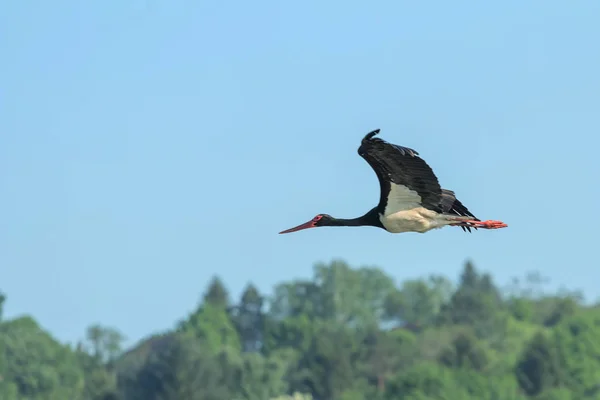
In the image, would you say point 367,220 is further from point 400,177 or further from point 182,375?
point 182,375

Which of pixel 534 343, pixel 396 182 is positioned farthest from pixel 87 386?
pixel 396 182

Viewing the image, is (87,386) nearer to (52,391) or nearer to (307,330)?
(52,391)

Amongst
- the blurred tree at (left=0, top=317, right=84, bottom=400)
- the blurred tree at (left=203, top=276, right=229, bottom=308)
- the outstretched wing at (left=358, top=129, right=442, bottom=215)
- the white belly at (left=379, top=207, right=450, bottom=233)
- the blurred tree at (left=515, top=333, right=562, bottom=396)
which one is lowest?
the white belly at (left=379, top=207, right=450, bottom=233)

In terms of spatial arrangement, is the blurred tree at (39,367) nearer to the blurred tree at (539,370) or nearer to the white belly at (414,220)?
the blurred tree at (539,370)

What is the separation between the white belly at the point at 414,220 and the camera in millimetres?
32750

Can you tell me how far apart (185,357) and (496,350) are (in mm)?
27964

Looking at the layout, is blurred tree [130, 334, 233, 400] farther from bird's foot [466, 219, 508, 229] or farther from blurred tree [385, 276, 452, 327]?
bird's foot [466, 219, 508, 229]

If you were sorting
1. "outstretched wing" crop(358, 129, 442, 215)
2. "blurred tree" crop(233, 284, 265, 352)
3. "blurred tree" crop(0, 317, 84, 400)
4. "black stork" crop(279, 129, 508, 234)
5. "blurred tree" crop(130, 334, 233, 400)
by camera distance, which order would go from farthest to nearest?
1. "blurred tree" crop(233, 284, 265, 352)
2. "blurred tree" crop(0, 317, 84, 400)
3. "blurred tree" crop(130, 334, 233, 400)
4. "black stork" crop(279, 129, 508, 234)
5. "outstretched wing" crop(358, 129, 442, 215)

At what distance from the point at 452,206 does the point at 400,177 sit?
252cm

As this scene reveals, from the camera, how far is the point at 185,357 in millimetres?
118062

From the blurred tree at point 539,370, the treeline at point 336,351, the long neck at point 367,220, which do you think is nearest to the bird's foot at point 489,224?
the long neck at point 367,220

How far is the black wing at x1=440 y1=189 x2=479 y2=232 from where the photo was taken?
3341 cm

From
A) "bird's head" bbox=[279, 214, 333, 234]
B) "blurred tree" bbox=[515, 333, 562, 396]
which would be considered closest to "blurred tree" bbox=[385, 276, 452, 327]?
"blurred tree" bbox=[515, 333, 562, 396]

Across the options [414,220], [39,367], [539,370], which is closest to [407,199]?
[414,220]
